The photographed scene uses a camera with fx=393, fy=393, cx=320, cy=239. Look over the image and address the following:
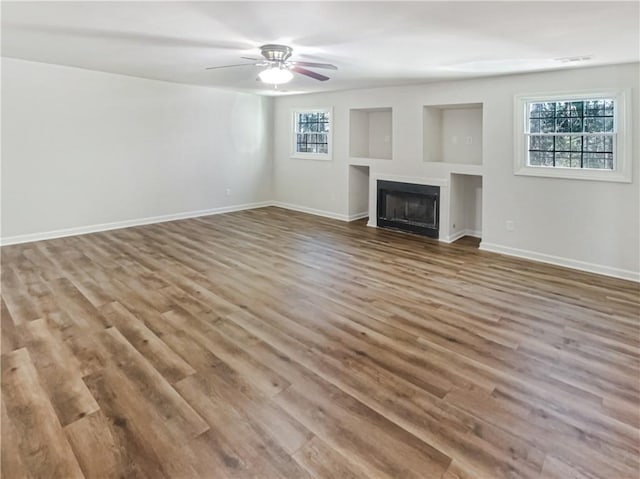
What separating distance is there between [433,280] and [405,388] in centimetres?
214

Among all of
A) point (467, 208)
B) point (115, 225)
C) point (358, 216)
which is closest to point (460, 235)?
point (467, 208)

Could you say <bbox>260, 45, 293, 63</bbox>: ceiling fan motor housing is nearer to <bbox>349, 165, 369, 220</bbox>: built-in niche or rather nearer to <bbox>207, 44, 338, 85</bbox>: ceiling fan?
<bbox>207, 44, 338, 85</bbox>: ceiling fan

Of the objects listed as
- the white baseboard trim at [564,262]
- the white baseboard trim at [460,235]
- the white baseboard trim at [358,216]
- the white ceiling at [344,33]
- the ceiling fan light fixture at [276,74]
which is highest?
the white ceiling at [344,33]

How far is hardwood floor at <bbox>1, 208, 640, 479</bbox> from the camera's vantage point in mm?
1915

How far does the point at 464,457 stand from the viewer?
1.91 m

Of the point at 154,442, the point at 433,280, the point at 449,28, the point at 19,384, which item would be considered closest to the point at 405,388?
the point at 154,442

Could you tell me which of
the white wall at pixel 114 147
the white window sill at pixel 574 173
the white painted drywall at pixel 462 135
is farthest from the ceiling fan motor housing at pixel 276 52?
the white wall at pixel 114 147

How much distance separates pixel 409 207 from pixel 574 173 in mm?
2419

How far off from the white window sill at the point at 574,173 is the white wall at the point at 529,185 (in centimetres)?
6

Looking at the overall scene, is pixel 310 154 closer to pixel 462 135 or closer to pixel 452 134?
pixel 452 134

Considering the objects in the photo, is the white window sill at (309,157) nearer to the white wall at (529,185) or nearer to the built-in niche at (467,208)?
the white wall at (529,185)

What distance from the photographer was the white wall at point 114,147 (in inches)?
222

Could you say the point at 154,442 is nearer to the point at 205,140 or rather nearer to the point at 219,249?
the point at 219,249

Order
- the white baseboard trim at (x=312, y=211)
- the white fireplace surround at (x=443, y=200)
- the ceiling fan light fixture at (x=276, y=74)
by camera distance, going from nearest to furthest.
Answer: the ceiling fan light fixture at (x=276, y=74) < the white fireplace surround at (x=443, y=200) < the white baseboard trim at (x=312, y=211)
